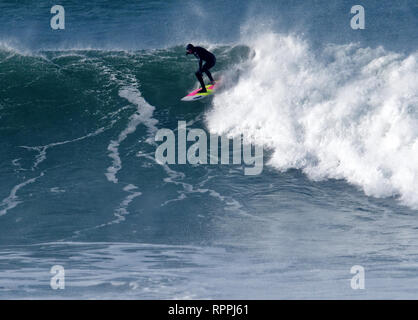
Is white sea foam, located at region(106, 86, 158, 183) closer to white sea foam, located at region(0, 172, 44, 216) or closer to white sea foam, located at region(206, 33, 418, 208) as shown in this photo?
white sea foam, located at region(206, 33, 418, 208)

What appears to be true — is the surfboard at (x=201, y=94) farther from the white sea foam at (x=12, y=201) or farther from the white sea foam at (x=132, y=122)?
the white sea foam at (x=12, y=201)

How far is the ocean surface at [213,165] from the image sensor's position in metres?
9.15

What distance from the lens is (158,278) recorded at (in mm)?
8828

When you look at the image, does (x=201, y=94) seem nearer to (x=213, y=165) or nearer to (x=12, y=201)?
(x=213, y=165)

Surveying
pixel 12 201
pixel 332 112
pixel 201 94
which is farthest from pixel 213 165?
pixel 12 201

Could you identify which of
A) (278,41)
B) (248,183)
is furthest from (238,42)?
(248,183)

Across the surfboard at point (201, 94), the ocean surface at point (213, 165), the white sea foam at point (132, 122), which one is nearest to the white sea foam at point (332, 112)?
the ocean surface at point (213, 165)

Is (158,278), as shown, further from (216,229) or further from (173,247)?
(216,229)

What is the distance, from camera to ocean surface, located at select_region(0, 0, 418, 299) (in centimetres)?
915

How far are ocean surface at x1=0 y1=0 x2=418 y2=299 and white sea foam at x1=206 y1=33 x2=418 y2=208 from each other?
4cm

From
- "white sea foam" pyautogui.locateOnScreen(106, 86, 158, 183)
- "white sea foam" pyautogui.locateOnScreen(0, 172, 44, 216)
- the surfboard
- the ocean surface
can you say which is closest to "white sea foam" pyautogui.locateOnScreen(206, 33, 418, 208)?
the ocean surface

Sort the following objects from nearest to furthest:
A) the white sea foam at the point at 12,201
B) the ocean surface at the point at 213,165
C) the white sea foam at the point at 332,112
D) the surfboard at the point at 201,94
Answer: the ocean surface at the point at 213,165 < the white sea foam at the point at 12,201 < the white sea foam at the point at 332,112 < the surfboard at the point at 201,94

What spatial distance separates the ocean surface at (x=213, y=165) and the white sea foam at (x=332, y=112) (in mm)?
40

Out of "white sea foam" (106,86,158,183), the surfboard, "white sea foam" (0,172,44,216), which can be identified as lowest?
"white sea foam" (0,172,44,216)
